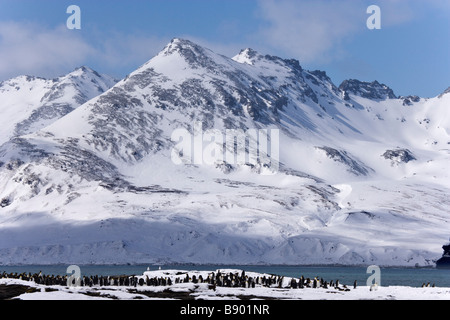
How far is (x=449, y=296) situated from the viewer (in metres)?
73.9

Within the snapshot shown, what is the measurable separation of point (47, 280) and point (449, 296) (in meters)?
52.7

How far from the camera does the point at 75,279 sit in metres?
94.1
